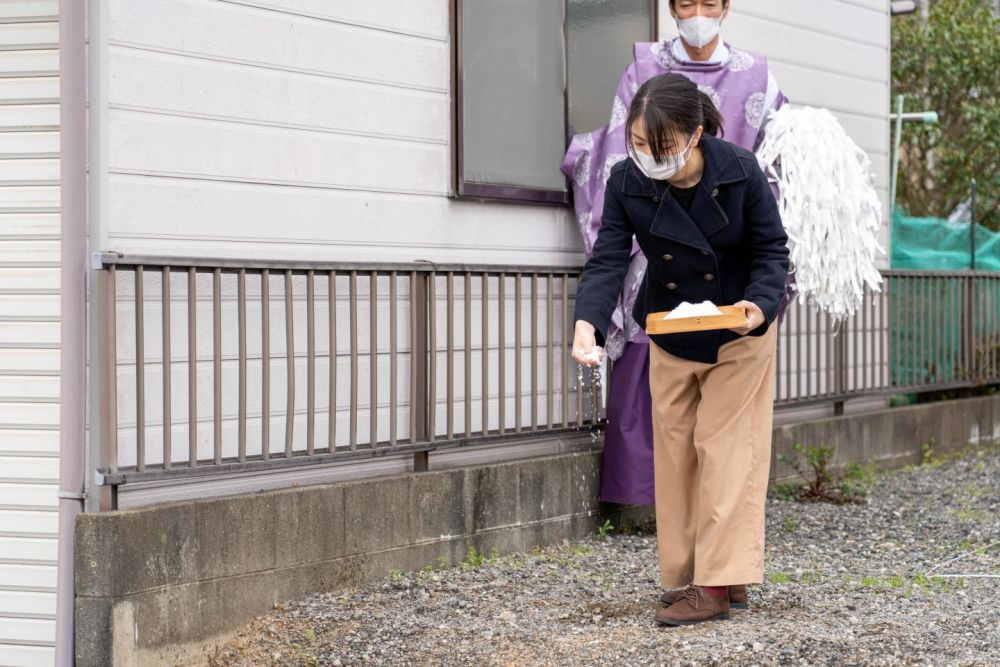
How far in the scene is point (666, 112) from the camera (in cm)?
438

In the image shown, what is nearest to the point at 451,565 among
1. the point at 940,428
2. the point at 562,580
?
the point at 562,580

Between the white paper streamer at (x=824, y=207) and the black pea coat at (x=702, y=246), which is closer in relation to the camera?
the black pea coat at (x=702, y=246)

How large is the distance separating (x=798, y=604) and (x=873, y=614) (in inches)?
10.2

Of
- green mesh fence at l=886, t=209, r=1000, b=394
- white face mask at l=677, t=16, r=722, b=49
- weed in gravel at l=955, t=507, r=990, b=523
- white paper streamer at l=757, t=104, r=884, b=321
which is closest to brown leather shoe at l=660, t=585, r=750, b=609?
white paper streamer at l=757, t=104, r=884, b=321

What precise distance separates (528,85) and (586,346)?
7.82 feet

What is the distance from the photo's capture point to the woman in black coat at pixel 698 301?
4.46 metres

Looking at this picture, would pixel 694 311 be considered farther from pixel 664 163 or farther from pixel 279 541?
pixel 279 541

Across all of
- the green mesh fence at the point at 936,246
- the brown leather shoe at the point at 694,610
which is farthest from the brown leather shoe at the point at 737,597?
the green mesh fence at the point at 936,246

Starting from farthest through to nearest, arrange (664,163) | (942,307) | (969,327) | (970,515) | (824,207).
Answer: (969,327) → (942,307) → (970,515) → (824,207) → (664,163)

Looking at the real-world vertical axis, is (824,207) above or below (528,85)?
below

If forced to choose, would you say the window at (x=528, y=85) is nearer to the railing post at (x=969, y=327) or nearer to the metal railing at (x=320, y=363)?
the metal railing at (x=320, y=363)

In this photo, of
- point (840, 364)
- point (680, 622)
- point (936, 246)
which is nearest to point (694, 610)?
point (680, 622)

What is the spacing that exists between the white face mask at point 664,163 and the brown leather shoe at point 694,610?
53.4 inches

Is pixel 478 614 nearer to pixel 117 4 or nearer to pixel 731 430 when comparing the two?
pixel 731 430
